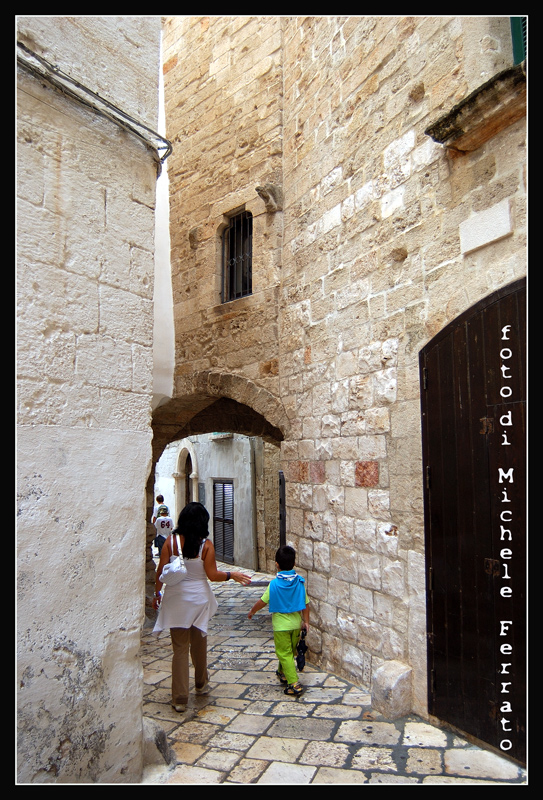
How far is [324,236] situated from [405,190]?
1.10 metres

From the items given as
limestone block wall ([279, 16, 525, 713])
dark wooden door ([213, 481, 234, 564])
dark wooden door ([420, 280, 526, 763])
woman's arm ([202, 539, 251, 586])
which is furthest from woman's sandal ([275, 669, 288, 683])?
dark wooden door ([213, 481, 234, 564])

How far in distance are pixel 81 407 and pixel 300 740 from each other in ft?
7.09

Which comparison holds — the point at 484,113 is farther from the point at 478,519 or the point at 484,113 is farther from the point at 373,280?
the point at 478,519

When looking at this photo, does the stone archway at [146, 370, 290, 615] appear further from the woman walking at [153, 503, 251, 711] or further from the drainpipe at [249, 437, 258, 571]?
the drainpipe at [249, 437, 258, 571]

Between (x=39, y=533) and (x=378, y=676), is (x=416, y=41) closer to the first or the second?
(x=39, y=533)

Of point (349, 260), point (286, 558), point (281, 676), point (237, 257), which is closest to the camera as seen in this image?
point (286, 558)

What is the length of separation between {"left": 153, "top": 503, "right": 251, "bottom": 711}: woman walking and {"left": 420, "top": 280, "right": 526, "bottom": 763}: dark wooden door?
1.23 m

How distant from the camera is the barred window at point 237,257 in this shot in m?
5.87

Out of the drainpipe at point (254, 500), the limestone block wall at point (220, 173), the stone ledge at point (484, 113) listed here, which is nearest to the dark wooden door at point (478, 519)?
the stone ledge at point (484, 113)

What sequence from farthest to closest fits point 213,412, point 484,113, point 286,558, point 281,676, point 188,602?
point 213,412, point 281,676, point 286,558, point 188,602, point 484,113

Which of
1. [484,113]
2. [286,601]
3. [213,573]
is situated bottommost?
[286,601]

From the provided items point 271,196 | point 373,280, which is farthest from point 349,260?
point 271,196

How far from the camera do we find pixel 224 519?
12055mm

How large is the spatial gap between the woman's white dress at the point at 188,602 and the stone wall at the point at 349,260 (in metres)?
1.13
